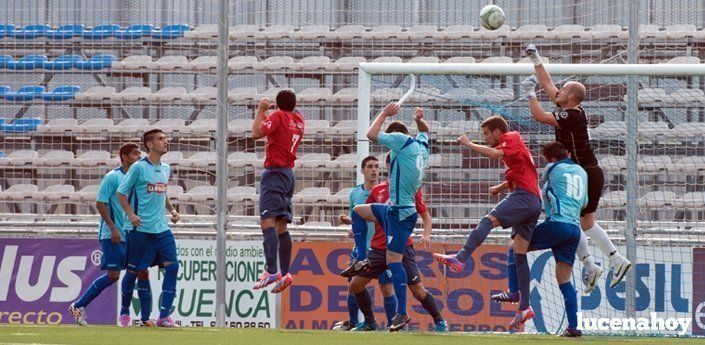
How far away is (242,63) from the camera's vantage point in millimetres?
17391

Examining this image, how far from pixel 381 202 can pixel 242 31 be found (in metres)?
5.60

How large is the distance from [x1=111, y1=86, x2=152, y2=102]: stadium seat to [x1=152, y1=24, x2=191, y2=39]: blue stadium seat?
0.99 metres

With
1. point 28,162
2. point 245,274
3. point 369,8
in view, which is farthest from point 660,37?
point 28,162

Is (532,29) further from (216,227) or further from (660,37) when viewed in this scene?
(216,227)

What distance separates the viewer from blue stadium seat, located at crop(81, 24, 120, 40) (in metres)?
17.8

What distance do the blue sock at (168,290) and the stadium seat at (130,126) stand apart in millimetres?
5732

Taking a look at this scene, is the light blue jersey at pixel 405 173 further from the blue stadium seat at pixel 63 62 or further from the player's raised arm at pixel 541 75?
the blue stadium seat at pixel 63 62

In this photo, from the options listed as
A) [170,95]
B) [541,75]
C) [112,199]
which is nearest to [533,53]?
[541,75]

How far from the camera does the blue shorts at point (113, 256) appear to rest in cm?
1245

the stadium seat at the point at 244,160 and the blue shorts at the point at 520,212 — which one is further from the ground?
the stadium seat at the point at 244,160

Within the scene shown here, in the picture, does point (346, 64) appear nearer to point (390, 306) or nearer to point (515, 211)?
point (390, 306)

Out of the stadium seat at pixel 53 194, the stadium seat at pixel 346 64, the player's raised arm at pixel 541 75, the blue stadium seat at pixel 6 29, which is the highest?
the blue stadium seat at pixel 6 29

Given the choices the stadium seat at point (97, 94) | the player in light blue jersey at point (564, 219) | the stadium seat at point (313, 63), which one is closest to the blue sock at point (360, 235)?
the player in light blue jersey at point (564, 219)

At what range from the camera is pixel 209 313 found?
15.3 m
